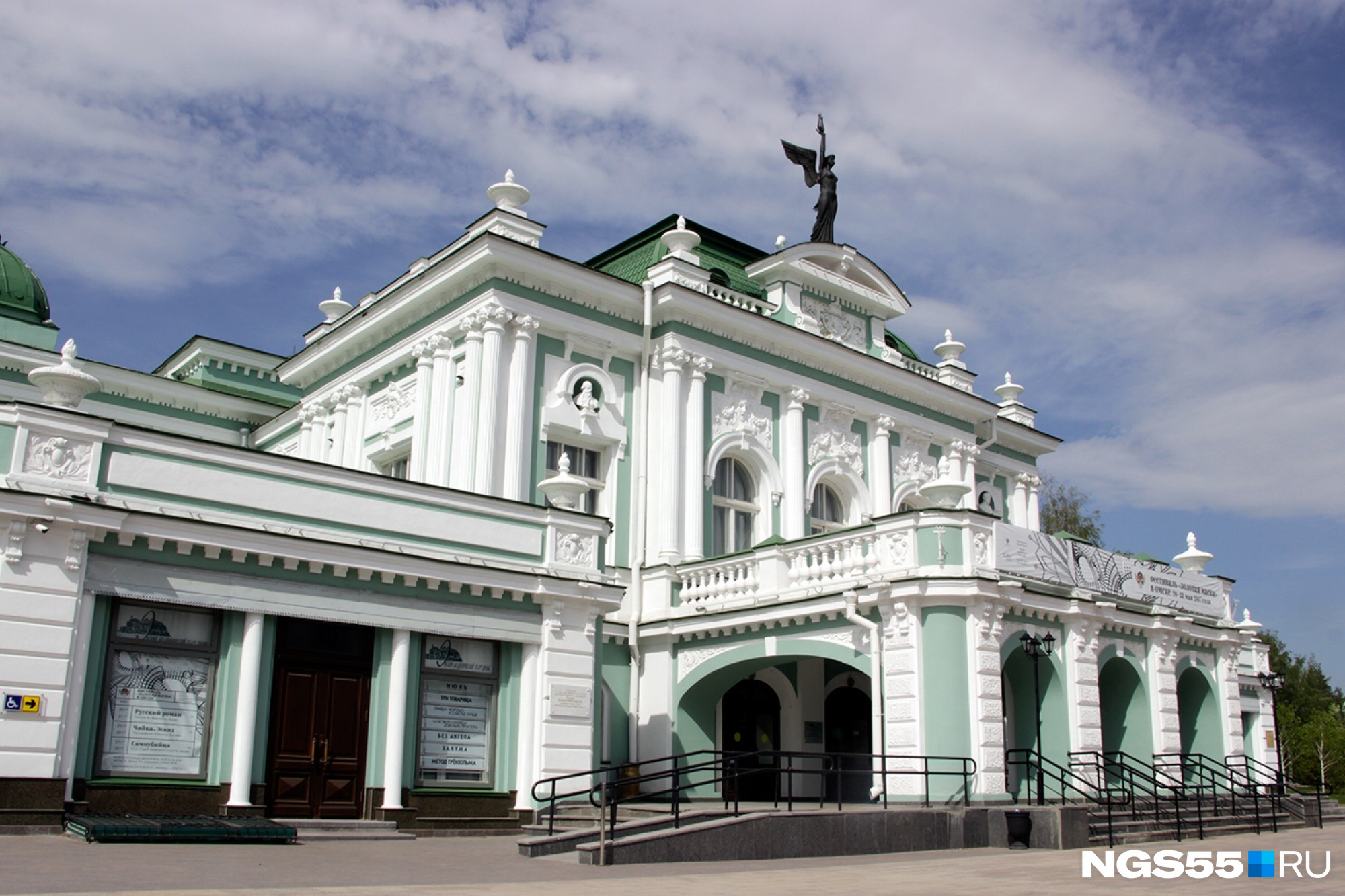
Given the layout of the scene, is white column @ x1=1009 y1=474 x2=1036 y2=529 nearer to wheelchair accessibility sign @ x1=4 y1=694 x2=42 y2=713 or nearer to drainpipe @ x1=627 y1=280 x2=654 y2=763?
drainpipe @ x1=627 y1=280 x2=654 y2=763

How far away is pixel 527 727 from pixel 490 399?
6.15 metres

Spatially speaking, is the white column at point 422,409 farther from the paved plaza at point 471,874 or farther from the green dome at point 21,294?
the green dome at point 21,294

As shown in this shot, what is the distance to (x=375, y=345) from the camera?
23.1 metres

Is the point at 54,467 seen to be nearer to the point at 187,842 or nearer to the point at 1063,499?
the point at 187,842

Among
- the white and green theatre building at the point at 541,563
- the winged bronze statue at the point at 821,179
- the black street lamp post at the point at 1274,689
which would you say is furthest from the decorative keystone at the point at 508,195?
the black street lamp post at the point at 1274,689

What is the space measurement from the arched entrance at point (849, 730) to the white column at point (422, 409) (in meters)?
8.16

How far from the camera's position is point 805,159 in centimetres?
2697

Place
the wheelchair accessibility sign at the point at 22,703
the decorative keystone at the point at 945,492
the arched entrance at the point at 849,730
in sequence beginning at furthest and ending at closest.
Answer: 1. the arched entrance at the point at 849,730
2. the decorative keystone at the point at 945,492
3. the wheelchair accessibility sign at the point at 22,703

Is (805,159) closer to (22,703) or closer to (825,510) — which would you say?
(825,510)

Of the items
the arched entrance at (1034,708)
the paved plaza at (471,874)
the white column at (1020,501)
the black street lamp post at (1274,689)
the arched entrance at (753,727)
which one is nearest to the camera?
the paved plaza at (471,874)

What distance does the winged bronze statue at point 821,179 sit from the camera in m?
26.2

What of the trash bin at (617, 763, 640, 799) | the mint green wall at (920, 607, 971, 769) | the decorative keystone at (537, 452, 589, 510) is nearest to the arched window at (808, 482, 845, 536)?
the trash bin at (617, 763, 640, 799)

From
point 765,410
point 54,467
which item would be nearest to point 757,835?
point 54,467

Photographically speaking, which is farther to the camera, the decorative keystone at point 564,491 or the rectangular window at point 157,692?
the decorative keystone at point 564,491
